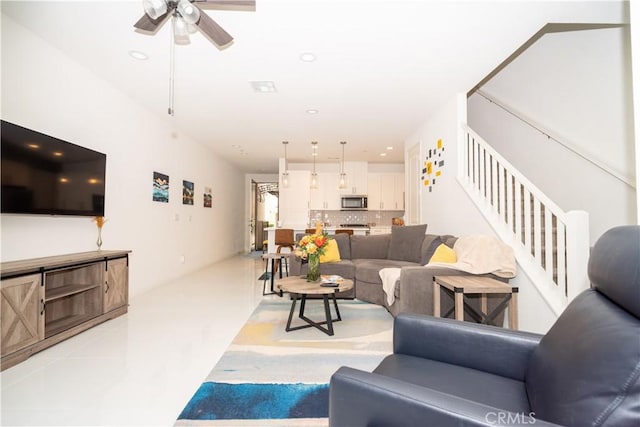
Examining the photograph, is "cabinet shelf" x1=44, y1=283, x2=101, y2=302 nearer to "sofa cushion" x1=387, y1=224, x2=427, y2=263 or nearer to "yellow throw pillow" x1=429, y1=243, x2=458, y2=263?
"yellow throw pillow" x1=429, y1=243, x2=458, y2=263

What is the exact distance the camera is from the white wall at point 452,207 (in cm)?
258

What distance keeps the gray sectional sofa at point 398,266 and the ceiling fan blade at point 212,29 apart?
2.46 metres

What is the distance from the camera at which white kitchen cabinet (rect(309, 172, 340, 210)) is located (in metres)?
8.26

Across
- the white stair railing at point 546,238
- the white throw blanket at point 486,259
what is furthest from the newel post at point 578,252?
the white throw blanket at point 486,259

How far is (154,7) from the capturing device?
1.86 m

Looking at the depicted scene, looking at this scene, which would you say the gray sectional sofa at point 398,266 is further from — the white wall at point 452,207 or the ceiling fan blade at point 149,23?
the ceiling fan blade at point 149,23

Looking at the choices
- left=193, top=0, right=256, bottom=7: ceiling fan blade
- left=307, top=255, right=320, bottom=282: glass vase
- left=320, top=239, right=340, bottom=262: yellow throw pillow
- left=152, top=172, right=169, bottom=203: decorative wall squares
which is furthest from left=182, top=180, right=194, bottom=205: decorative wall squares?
left=193, top=0, right=256, bottom=7: ceiling fan blade

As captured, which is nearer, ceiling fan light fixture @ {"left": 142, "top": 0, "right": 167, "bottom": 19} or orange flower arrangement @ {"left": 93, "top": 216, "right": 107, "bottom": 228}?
ceiling fan light fixture @ {"left": 142, "top": 0, "right": 167, "bottom": 19}

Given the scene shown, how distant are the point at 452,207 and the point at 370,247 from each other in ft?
4.45

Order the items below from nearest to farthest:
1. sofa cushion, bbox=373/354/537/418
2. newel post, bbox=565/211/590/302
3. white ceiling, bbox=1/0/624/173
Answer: sofa cushion, bbox=373/354/537/418 → newel post, bbox=565/211/590/302 → white ceiling, bbox=1/0/624/173

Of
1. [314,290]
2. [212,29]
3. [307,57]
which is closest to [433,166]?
[307,57]

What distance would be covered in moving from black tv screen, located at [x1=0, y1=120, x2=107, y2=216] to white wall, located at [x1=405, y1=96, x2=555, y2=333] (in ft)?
14.1

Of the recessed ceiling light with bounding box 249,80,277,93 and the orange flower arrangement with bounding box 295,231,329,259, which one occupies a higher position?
the recessed ceiling light with bounding box 249,80,277,93

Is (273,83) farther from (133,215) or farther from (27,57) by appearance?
(133,215)
